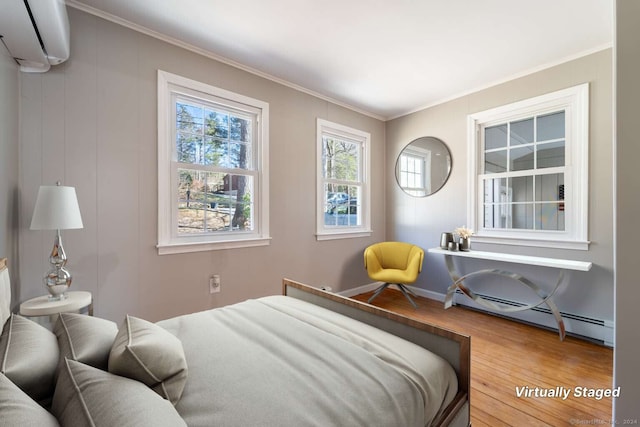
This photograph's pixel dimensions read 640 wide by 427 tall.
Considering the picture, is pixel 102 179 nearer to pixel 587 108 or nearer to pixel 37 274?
pixel 37 274

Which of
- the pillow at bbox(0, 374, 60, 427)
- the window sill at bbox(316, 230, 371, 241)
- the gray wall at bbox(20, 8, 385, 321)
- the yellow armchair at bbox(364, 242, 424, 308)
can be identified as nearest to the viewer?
the pillow at bbox(0, 374, 60, 427)

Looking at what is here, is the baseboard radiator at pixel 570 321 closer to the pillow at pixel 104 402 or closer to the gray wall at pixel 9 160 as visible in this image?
the pillow at pixel 104 402

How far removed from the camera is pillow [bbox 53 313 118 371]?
96 centimetres

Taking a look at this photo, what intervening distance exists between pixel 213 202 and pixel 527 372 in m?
2.89

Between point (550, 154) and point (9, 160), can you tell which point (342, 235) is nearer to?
point (550, 154)

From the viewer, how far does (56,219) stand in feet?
5.46

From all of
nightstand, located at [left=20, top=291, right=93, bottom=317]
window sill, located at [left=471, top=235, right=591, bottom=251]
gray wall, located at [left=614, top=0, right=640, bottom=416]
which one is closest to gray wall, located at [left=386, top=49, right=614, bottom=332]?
window sill, located at [left=471, top=235, right=591, bottom=251]

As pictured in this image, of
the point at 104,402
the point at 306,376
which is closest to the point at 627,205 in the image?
the point at 306,376

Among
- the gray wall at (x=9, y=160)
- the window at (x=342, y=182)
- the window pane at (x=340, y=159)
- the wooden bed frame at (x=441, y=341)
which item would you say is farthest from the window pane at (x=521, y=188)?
the gray wall at (x=9, y=160)

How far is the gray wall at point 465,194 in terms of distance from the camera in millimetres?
2488

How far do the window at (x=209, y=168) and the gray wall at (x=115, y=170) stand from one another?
82mm

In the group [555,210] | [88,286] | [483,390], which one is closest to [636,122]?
[483,390]

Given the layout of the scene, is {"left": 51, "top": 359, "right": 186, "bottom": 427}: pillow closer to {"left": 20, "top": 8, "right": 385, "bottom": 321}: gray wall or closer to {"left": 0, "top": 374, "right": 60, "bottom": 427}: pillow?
{"left": 0, "top": 374, "right": 60, "bottom": 427}: pillow

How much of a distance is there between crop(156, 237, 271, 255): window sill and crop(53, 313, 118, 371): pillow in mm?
1200
